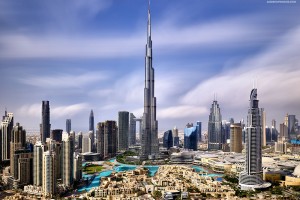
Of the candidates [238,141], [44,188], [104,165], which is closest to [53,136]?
[104,165]

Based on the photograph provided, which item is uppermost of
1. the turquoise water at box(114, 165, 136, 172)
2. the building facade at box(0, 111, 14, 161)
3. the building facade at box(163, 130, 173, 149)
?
the building facade at box(0, 111, 14, 161)

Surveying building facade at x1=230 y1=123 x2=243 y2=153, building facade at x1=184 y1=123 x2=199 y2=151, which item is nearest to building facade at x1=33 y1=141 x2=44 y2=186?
building facade at x1=230 y1=123 x2=243 y2=153

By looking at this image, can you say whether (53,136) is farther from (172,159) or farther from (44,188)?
(44,188)

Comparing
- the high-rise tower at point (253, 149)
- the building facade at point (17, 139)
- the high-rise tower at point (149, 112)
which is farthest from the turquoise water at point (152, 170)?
the building facade at point (17, 139)

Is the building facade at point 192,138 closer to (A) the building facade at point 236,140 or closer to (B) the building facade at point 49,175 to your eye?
(A) the building facade at point 236,140

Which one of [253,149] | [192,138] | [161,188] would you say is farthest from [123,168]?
[192,138]

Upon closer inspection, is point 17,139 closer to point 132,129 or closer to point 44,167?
point 44,167

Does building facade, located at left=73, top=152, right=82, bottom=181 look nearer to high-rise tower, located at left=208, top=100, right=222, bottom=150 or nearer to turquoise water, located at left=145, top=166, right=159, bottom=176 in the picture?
turquoise water, located at left=145, top=166, right=159, bottom=176
